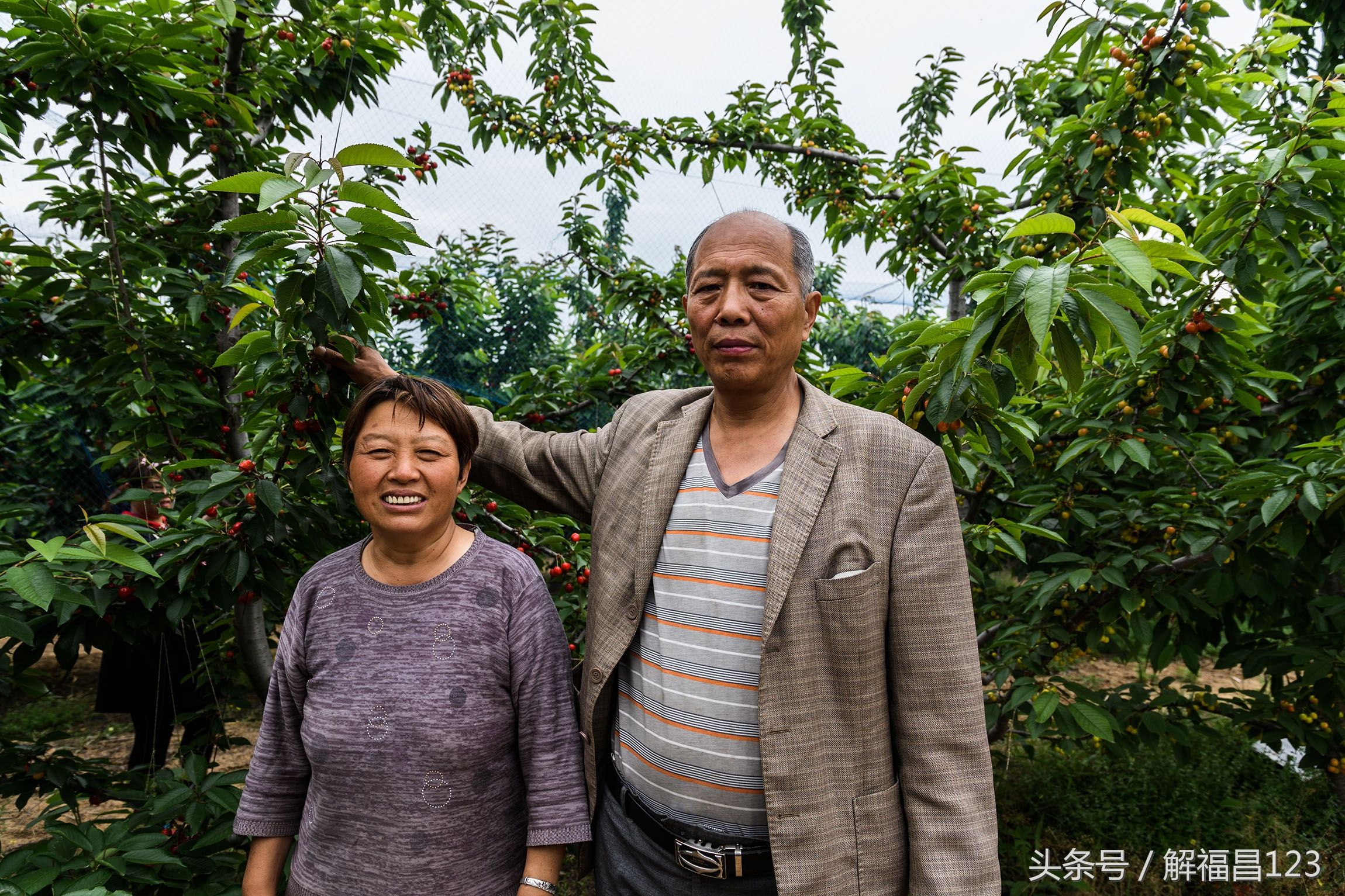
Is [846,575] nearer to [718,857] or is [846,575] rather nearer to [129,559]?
[718,857]

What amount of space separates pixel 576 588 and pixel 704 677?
94 centimetres

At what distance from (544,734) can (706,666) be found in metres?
0.30

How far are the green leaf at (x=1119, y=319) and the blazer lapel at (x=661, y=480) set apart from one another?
2.13 feet

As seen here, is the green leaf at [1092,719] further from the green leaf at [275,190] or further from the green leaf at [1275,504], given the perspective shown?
the green leaf at [275,190]

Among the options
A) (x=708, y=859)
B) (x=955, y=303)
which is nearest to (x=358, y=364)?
Answer: (x=708, y=859)

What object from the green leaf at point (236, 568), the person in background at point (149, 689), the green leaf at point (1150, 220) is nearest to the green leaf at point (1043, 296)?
the green leaf at point (1150, 220)

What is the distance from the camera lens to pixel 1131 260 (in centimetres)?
106

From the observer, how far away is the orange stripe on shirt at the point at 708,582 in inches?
47.0

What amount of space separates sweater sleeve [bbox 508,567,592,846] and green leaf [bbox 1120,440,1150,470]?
58.3 inches

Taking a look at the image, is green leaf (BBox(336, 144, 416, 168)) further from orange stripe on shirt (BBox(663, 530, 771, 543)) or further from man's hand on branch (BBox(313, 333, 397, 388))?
orange stripe on shirt (BBox(663, 530, 771, 543))

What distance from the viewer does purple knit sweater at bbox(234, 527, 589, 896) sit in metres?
1.19

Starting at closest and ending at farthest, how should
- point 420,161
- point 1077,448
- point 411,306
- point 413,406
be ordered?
point 413,406
point 1077,448
point 411,306
point 420,161

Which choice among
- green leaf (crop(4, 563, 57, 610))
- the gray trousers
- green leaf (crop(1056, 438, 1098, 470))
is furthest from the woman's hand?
green leaf (crop(1056, 438, 1098, 470))

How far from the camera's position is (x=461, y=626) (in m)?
1.24
